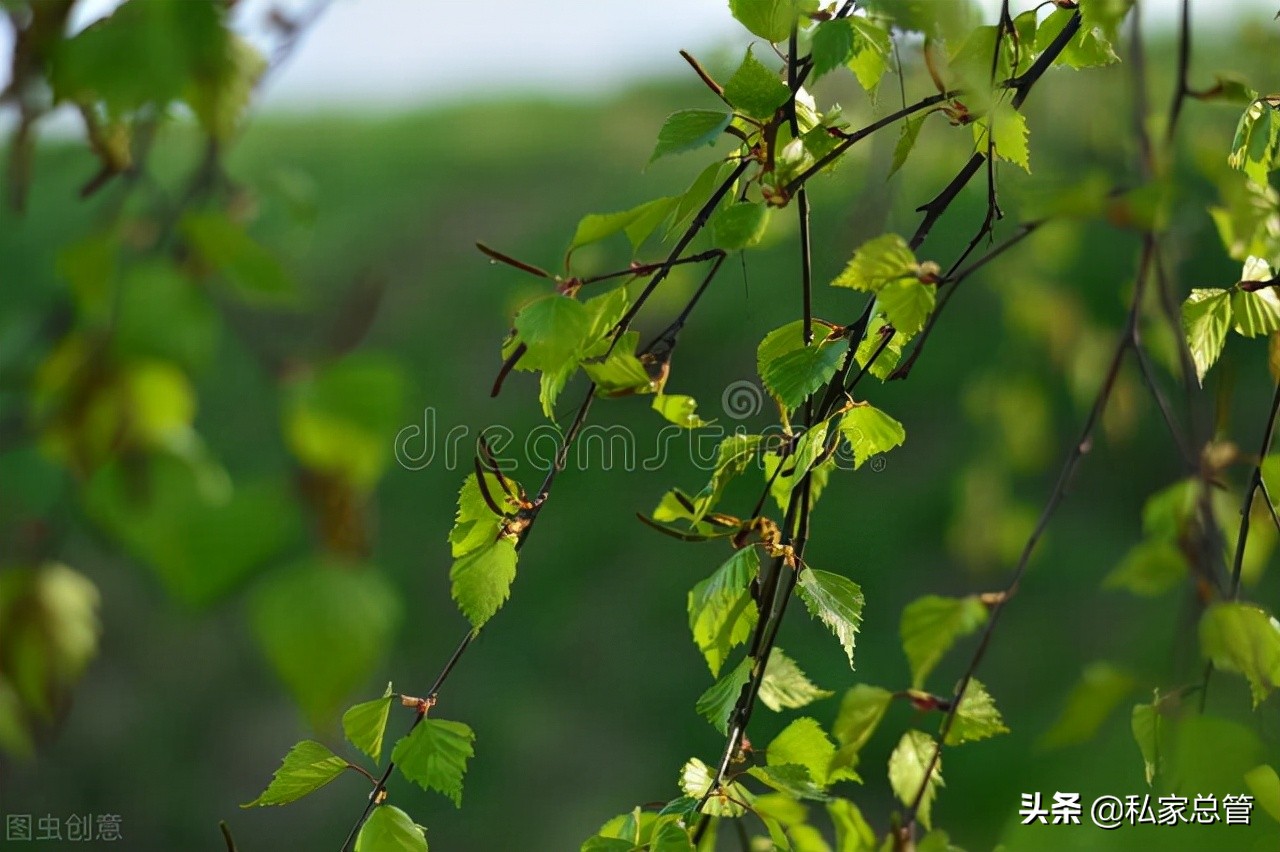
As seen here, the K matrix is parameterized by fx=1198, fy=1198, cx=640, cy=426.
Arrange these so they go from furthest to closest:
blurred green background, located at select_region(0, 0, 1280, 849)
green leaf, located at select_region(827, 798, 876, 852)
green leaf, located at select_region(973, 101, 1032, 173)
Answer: blurred green background, located at select_region(0, 0, 1280, 849), green leaf, located at select_region(827, 798, 876, 852), green leaf, located at select_region(973, 101, 1032, 173)

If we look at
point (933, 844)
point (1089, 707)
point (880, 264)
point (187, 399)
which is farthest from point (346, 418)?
point (933, 844)

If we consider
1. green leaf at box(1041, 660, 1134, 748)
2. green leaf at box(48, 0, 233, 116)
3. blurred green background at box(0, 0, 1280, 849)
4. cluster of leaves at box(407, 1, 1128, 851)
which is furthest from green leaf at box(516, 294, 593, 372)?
green leaf at box(1041, 660, 1134, 748)

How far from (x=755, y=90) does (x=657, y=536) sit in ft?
7.57

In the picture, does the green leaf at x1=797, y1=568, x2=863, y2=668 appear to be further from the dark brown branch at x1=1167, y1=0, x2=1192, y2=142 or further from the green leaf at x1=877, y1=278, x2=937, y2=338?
the dark brown branch at x1=1167, y1=0, x2=1192, y2=142

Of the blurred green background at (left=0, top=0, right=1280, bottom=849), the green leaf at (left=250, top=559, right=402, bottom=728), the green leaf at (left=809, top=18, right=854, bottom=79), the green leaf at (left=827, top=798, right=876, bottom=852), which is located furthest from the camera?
the blurred green background at (left=0, top=0, right=1280, bottom=849)

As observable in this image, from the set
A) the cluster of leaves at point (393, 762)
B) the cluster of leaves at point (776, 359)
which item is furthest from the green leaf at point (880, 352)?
the cluster of leaves at point (393, 762)

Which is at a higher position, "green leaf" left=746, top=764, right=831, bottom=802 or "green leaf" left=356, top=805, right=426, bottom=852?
"green leaf" left=746, top=764, right=831, bottom=802

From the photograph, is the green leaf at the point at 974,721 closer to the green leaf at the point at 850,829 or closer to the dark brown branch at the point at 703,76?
the green leaf at the point at 850,829

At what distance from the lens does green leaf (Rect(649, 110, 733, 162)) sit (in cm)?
60

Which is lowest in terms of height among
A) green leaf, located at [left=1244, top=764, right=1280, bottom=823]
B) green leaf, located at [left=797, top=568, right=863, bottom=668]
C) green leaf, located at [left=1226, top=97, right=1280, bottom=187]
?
green leaf, located at [left=1244, top=764, right=1280, bottom=823]

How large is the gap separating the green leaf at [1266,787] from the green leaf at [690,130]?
1.34 ft

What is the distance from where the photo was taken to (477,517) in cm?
63

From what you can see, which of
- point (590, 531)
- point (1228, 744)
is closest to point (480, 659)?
point (590, 531)

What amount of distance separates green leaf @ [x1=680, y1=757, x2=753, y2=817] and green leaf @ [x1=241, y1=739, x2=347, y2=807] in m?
0.19
